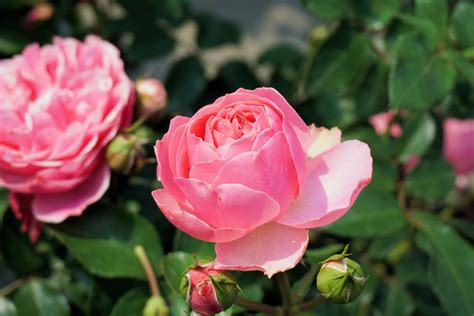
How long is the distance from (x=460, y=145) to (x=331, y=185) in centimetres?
58

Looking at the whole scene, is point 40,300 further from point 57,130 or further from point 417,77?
point 417,77

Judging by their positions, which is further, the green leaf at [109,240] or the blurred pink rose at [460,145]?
the blurred pink rose at [460,145]

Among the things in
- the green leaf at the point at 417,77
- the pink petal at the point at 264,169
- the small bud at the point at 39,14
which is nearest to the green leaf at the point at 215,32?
the small bud at the point at 39,14

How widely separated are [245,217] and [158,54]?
0.48 m

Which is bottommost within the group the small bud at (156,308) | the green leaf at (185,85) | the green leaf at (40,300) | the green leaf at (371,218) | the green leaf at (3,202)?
the green leaf at (40,300)

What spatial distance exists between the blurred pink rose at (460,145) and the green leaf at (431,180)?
0.22m

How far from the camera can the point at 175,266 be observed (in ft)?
1.93

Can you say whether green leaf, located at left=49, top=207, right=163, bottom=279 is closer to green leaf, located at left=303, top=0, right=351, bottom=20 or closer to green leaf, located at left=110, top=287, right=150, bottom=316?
green leaf, located at left=110, top=287, right=150, bottom=316

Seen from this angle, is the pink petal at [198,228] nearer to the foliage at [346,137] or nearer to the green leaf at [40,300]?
the foliage at [346,137]

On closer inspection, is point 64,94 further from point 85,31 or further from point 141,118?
point 85,31

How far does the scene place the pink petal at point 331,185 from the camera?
49cm

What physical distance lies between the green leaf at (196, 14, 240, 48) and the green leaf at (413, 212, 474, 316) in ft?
1.14

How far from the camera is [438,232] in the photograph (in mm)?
769

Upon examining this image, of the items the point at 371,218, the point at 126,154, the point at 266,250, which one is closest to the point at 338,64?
the point at 371,218
